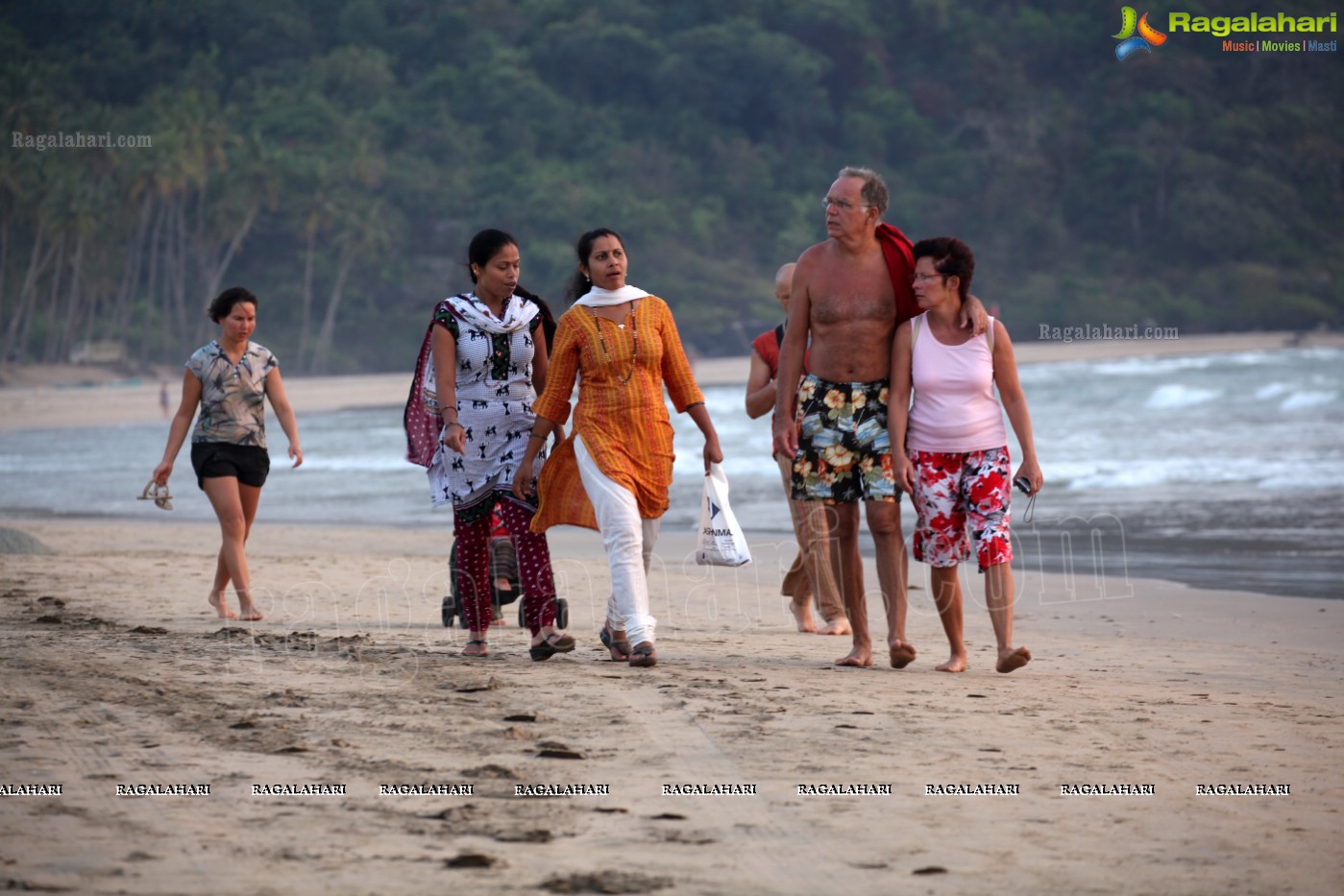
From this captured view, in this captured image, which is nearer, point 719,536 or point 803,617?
point 719,536

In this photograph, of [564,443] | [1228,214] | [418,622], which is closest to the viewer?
[564,443]

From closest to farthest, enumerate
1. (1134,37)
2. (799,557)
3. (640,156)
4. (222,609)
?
(799,557)
(222,609)
(640,156)
(1134,37)

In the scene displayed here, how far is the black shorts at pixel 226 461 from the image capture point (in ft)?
22.5

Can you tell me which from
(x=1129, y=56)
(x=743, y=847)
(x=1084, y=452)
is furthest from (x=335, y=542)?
(x=1129, y=56)

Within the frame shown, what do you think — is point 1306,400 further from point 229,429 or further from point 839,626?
point 229,429

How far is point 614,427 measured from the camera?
5254 millimetres

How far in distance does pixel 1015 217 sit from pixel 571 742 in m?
74.4

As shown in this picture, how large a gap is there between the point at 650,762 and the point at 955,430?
73.0 inches

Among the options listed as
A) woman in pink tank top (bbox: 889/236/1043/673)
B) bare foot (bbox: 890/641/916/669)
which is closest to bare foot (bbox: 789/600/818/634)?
bare foot (bbox: 890/641/916/669)

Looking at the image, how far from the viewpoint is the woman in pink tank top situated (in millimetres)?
5199

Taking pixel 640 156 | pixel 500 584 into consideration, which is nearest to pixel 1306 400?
pixel 500 584

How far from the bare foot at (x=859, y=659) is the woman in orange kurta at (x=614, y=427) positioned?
0.71 m

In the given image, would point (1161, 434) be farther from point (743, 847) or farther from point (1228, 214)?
point (1228, 214)

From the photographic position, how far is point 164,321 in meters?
61.3
